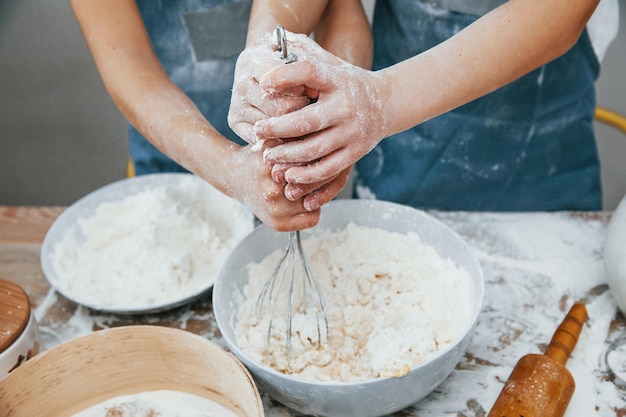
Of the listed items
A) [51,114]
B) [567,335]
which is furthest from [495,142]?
[51,114]

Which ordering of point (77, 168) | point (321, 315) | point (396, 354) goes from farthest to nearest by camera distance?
point (77, 168), point (321, 315), point (396, 354)

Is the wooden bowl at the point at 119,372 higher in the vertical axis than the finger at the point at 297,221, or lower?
lower

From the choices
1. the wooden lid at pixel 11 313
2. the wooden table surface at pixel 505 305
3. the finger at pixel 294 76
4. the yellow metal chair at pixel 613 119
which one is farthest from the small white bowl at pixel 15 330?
the yellow metal chair at pixel 613 119

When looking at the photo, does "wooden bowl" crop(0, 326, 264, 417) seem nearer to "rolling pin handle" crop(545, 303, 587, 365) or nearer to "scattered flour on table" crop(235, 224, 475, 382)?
"scattered flour on table" crop(235, 224, 475, 382)

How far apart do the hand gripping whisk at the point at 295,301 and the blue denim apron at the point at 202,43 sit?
56cm

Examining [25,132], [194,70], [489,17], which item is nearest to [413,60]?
[489,17]

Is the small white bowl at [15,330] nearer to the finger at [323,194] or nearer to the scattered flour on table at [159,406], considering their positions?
the scattered flour on table at [159,406]

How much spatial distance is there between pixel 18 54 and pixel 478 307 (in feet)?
8.87

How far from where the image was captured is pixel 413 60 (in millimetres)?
951

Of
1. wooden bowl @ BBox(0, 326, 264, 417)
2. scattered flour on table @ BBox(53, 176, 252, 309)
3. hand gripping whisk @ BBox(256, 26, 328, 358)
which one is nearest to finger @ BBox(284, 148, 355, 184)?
hand gripping whisk @ BBox(256, 26, 328, 358)

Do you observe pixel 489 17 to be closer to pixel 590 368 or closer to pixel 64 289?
pixel 590 368

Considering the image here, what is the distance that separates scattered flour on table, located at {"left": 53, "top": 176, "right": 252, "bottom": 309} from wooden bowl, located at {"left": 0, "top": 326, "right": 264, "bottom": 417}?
0.18 metres

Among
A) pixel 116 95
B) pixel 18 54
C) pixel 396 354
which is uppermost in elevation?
pixel 116 95

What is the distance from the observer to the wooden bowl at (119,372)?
85cm
